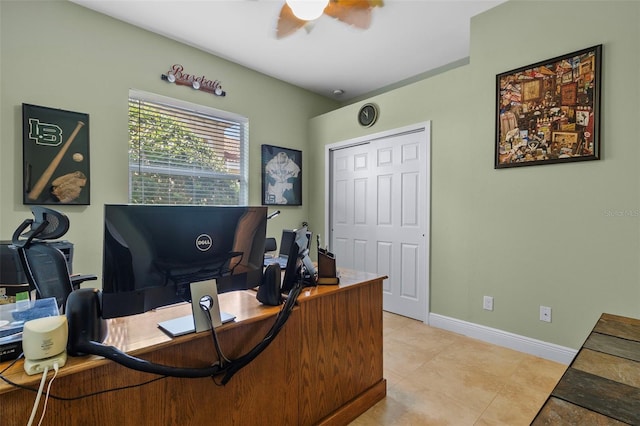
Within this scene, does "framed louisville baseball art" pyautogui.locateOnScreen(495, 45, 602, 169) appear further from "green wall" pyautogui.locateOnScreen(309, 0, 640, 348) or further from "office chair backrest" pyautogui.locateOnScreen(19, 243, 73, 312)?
"office chair backrest" pyautogui.locateOnScreen(19, 243, 73, 312)

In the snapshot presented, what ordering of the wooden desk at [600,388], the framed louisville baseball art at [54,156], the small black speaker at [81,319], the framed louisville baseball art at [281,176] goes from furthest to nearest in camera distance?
the framed louisville baseball art at [281,176], the framed louisville baseball art at [54,156], the small black speaker at [81,319], the wooden desk at [600,388]

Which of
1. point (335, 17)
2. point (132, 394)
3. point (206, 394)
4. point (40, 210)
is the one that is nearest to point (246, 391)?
point (206, 394)

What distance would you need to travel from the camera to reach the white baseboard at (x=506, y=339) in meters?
2.32

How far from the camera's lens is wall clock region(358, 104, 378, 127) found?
358cm

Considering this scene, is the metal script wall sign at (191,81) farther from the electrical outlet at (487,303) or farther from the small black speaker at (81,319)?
the electrical outlet at (487,303)

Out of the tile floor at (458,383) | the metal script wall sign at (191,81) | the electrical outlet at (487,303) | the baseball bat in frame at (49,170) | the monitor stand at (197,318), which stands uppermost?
the metal script wall sign at (191,81)

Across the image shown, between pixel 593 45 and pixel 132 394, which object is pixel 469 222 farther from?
pixel 132 394

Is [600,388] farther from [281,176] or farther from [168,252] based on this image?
[281,176]

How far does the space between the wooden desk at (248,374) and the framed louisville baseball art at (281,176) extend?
2179 mm

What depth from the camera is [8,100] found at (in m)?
2.30

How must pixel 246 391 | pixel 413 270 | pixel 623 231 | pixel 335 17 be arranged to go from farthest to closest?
pixel 413 270
pixel 335 17
pixel 623 231
pixel 246 391

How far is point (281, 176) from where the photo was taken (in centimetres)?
408

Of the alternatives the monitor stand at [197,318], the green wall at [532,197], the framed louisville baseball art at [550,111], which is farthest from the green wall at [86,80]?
the framed louisville baseball art at [550,111]

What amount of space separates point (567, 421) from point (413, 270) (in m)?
2.62
